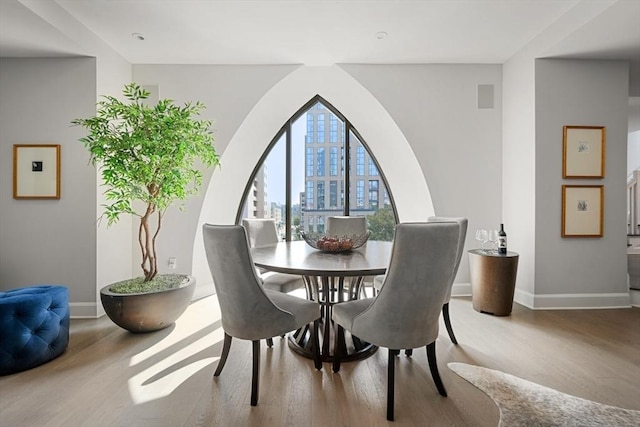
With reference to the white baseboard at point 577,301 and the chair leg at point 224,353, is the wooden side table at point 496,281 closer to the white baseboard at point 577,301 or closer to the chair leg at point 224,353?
the white baseboard at point 577,301

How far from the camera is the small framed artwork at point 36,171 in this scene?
313 cm

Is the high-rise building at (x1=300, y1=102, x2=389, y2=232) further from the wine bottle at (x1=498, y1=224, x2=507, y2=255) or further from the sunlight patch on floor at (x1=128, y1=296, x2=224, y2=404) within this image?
the sunlight patch on floor at (x1=128, y1=296, x2=224, y2=404)

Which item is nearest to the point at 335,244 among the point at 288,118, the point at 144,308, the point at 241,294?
the point at 241,294

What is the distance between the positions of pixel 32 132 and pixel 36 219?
2.83 feet

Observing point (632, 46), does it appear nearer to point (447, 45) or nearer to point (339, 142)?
point (447, 45)

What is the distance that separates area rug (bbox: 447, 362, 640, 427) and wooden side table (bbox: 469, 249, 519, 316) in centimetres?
127

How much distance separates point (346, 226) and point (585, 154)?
104 inches

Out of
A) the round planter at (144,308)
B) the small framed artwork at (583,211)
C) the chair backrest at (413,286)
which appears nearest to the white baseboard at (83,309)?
the round planter at (144,308)

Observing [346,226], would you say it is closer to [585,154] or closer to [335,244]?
[335,244]

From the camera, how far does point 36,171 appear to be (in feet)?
10.3

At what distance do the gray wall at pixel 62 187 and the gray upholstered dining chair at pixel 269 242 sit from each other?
5.14 ft

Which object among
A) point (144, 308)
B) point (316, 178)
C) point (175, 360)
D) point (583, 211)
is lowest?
point (175, 360)

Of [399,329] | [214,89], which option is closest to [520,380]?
[399,329]

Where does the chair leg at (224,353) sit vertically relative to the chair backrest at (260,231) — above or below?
below
